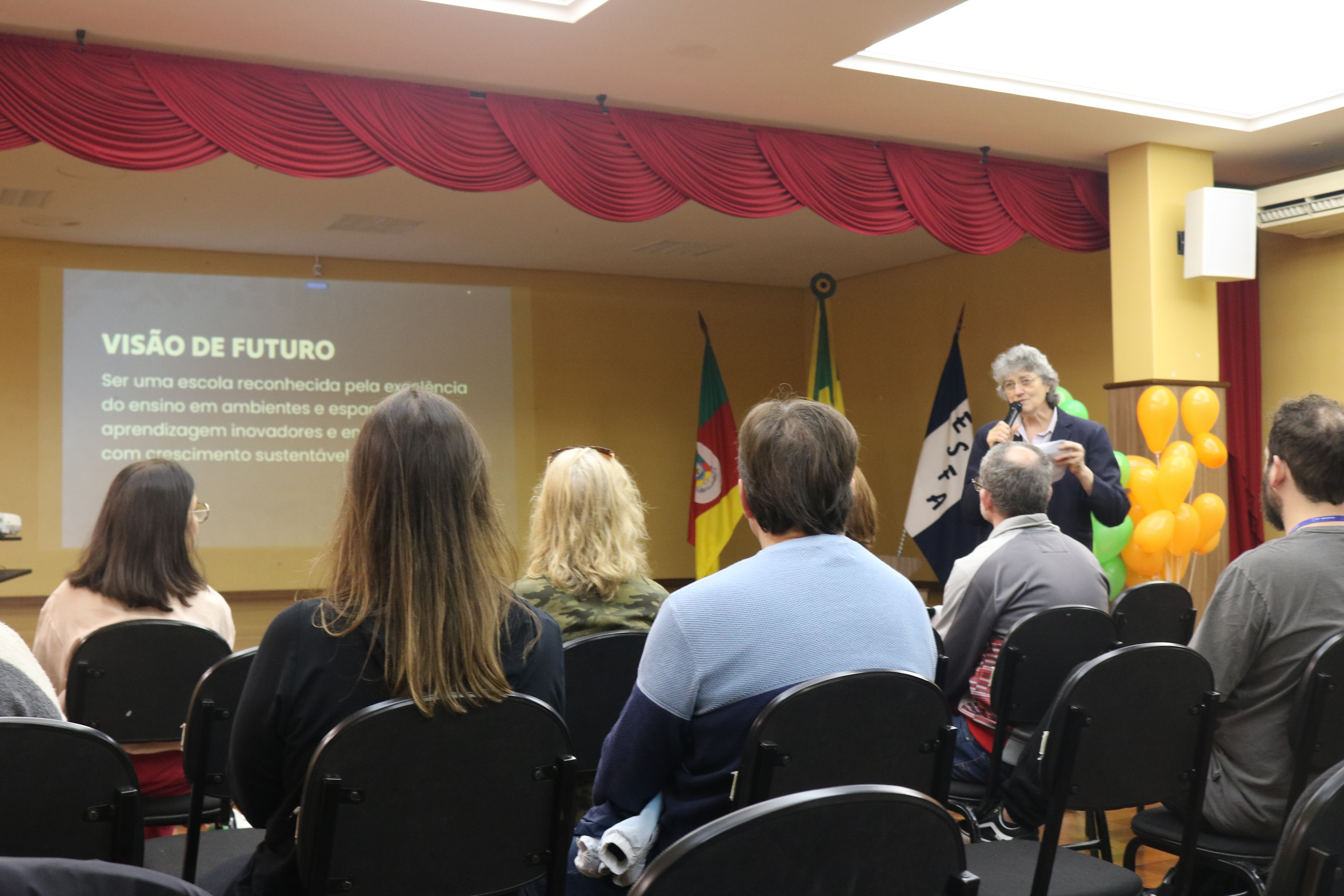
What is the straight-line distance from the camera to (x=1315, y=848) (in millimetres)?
1045

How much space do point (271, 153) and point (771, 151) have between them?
2.16 meters

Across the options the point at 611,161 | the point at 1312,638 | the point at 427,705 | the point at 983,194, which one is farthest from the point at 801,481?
the point at 983,194

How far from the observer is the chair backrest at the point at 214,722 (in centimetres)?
188

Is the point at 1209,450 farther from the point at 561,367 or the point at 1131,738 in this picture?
the point at 561,367

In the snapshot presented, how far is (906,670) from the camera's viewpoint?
1.61m

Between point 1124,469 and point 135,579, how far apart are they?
401cm

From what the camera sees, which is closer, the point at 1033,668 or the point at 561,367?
the point at 1033,668

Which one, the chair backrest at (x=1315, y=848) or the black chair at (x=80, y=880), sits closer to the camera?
the black chair at (x=80, y=880)

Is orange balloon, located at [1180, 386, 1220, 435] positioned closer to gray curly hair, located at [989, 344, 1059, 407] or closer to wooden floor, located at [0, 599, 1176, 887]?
gray curly hair, located at [989, 344, 1059, 407]

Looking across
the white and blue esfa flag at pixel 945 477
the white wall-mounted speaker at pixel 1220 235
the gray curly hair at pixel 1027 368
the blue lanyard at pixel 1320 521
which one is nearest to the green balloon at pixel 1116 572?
the gray curly hair at pixel 1027 368

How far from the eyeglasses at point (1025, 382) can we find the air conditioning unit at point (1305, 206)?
215 centimetres

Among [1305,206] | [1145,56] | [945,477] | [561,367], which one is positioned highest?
[1145,56]

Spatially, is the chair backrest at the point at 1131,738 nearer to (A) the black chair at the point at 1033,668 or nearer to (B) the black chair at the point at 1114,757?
(B) the black chair at the point at 1114,757

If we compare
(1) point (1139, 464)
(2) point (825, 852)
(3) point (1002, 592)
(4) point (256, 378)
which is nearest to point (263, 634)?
(4) point (256, 378)
